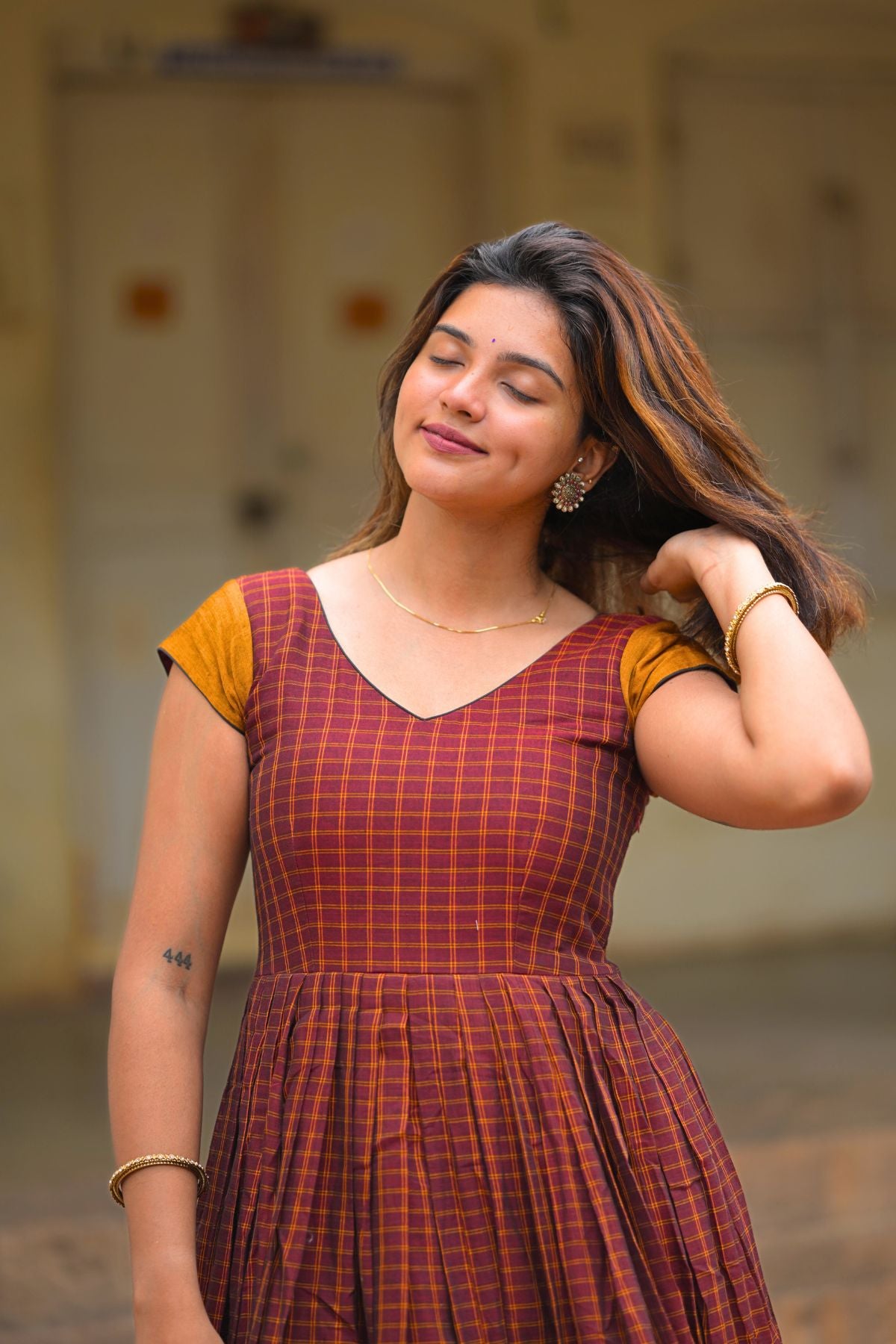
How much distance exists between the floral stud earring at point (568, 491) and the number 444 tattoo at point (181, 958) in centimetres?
59

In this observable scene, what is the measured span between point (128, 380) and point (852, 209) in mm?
2386

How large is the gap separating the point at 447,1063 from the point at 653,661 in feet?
1.46

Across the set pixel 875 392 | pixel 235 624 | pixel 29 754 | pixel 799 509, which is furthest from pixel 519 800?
pixel 875 392

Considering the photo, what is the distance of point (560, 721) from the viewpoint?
1582mm

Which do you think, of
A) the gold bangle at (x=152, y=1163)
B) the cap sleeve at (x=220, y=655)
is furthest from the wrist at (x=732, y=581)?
the gold bangle at (x=152, y=1163)

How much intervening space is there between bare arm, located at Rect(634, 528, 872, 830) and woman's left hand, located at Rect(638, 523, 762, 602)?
0.04 ft

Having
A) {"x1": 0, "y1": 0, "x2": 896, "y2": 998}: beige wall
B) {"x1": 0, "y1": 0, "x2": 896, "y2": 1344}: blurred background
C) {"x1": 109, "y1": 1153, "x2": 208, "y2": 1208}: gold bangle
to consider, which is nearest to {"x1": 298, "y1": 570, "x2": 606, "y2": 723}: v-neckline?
{"x1": 109, "y1": 1153, "x2": 208, "y2": 1208}: gold bangle

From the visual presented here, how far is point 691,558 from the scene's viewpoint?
170 centimetres

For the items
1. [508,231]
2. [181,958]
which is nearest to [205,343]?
[508,231]

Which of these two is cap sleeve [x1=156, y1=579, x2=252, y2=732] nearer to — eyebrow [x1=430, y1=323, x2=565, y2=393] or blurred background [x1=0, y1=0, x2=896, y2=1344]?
eyebrow [x1=430, y1=323, x2=565, y2=393]

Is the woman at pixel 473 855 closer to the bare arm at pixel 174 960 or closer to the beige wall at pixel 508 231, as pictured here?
the bare arm at pixel 174 960

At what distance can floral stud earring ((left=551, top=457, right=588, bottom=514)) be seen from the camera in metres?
1.72

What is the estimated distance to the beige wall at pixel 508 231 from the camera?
181 inches

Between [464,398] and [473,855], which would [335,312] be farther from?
[473,855]
